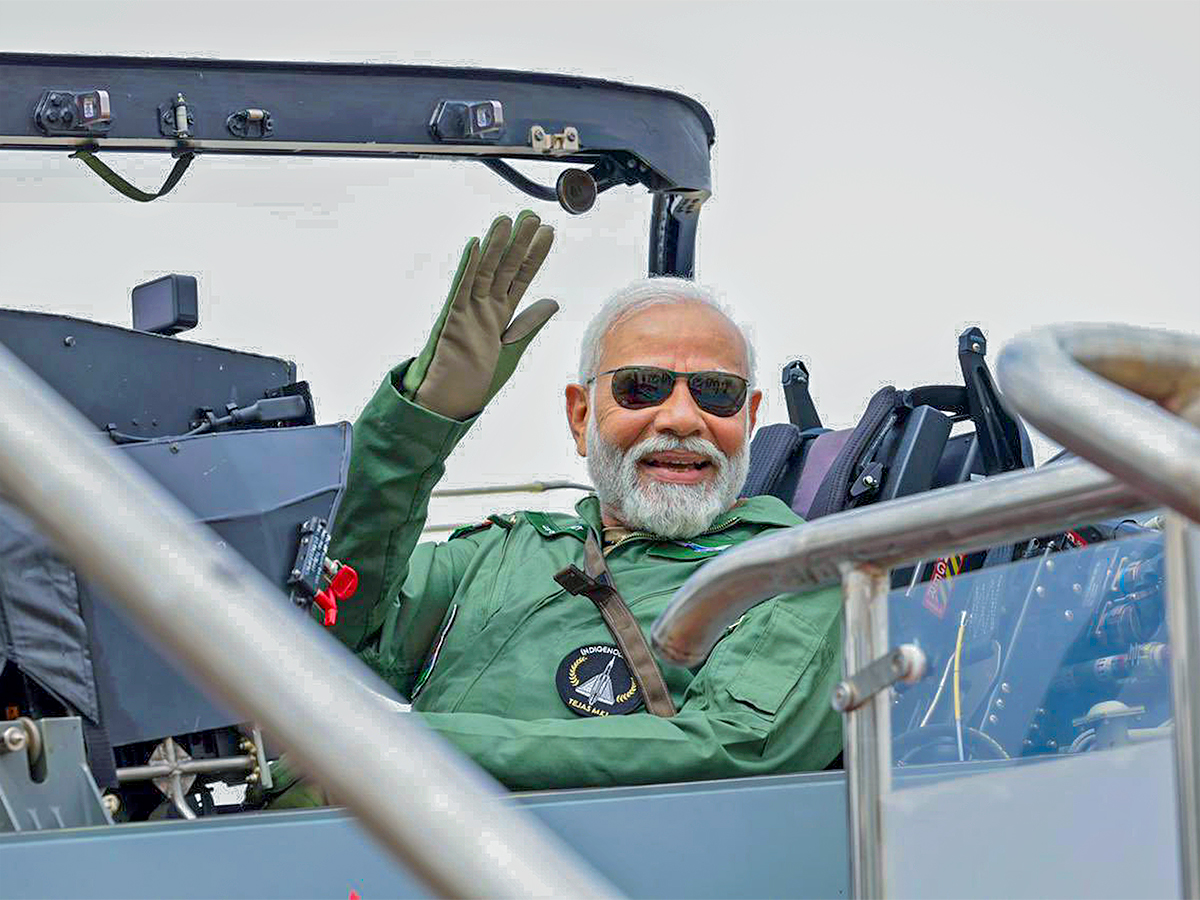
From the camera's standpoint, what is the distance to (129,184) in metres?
2.56

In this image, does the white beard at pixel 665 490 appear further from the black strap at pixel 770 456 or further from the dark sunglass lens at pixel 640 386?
the black strap at pixel 770 456

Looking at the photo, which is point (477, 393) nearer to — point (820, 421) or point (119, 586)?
point (820, 421)

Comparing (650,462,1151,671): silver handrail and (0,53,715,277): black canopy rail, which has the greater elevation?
(0,53,715,277): black canopy rail

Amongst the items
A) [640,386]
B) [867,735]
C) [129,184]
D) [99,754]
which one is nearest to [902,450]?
[640,386]

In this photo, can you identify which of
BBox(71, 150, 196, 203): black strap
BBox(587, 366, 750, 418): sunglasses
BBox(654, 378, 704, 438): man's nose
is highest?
BBox(71, 150, 196, 203): black strap

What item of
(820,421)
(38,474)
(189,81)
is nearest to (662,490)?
(820,421)

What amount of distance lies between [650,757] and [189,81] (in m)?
1.22

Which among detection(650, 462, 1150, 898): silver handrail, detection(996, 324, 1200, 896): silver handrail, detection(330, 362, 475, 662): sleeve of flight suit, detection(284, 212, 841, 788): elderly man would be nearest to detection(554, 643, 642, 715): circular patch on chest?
detection(284, 212, 841, 788): elderly man

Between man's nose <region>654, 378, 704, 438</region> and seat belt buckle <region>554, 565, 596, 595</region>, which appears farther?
man's nose <region>654, 378, 704, 438</region>

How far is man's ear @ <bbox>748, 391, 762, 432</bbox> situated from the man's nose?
0.15 metres

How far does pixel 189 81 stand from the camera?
2510mm

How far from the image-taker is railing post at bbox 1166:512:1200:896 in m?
0.80

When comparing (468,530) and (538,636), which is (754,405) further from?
(538,636)

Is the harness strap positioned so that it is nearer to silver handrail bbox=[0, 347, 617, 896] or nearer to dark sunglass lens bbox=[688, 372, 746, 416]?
dark sunglass lens bbox=[688, 372, 746, 416]
